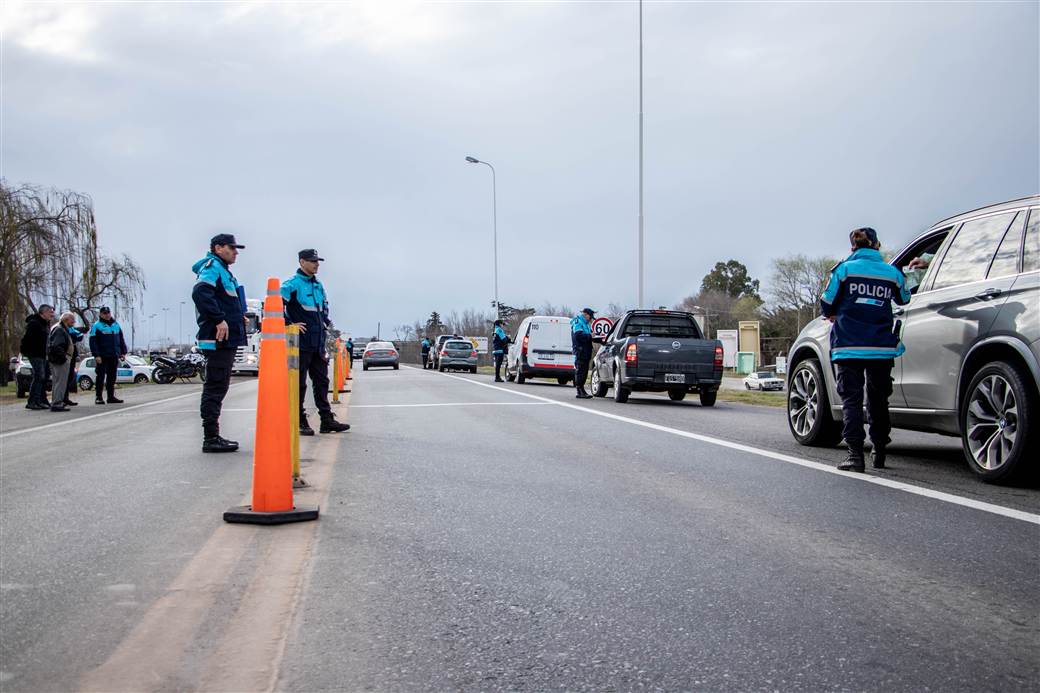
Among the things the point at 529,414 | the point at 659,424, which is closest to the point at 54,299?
the point at 529,414

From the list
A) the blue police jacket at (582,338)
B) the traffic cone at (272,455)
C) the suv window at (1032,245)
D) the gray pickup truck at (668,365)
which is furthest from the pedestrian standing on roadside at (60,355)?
the suv window at (1032,245)

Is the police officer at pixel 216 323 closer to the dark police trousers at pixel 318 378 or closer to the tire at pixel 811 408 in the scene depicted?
the dark police trousers at pixel 318 378

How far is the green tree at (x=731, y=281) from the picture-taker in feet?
374

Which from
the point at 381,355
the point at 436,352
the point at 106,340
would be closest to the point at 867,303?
the point at 106,340

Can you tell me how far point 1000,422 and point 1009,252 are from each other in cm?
124

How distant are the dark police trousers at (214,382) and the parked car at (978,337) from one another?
5.58m

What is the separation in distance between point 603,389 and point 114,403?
9.87 meters

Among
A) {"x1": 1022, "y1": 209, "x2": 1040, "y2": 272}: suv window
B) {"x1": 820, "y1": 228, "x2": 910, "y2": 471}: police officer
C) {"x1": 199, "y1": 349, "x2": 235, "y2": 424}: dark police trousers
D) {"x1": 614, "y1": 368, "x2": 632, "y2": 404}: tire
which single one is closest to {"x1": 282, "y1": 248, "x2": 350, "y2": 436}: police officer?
{"x1": 199, "y1": 349, "x2": 235, "y2": 424}: dark police trousers

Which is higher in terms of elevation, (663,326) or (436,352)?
(663,326)

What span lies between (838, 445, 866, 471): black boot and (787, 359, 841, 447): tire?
1.46m

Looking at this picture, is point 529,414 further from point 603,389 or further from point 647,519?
point 647,519

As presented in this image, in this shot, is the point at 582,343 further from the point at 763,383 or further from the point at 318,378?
the point at 763,383

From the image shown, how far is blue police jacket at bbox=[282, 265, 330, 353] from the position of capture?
9.63 meters

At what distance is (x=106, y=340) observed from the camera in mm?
18109
